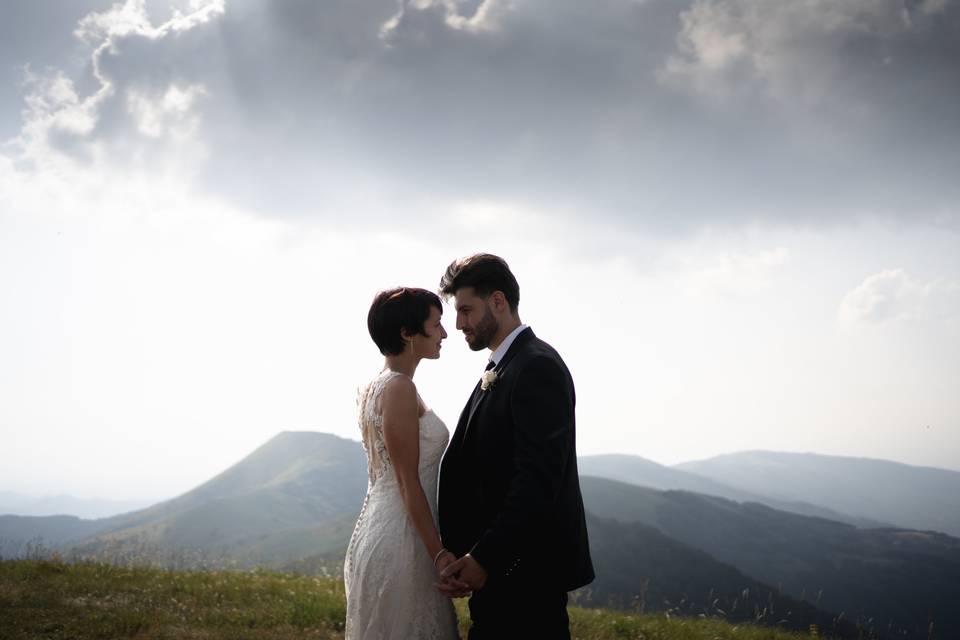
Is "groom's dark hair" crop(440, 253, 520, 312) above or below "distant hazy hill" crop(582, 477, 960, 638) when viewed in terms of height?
above

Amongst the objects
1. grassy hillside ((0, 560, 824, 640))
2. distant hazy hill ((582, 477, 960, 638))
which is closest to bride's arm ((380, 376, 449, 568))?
grassy hillside ((0, 560, 824, 640))

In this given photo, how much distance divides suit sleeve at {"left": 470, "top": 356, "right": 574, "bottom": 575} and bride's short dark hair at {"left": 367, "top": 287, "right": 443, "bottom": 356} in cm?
126

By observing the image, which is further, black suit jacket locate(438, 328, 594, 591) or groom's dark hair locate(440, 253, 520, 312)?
groom's dark hair locate(440, 253, 520, 312)

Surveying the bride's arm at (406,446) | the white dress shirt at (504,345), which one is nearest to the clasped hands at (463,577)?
the bride's arm at (406,446)

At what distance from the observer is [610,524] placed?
167000 millimetres

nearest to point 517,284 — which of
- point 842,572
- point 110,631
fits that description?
point 110,631

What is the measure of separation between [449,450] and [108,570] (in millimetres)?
9738

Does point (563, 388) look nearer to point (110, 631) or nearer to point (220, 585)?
point (110, 631)

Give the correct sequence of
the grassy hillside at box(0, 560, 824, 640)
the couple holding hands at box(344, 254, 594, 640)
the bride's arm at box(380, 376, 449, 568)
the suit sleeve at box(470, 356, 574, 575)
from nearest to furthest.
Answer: the suit sleeve at box(470, 356, 574, 575) → the couple holding hands at box(344, 254, 594, 640) → the bride's arm at box(380, 376, 449, 568) → the grassy hillside at box(0, 560, 824, 640)

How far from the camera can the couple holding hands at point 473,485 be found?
4.21 metres

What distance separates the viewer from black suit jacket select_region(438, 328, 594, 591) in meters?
4.09

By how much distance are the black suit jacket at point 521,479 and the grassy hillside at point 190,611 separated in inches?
219

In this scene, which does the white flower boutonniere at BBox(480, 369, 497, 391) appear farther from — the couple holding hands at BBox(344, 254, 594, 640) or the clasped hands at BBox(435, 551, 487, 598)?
the clasped hands at BBox(435, 551, 487, 598)

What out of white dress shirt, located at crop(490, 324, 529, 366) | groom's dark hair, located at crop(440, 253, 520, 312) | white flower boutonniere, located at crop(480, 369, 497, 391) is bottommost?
white flower boutonniere, located at crop(480, 369, 497, 391)
